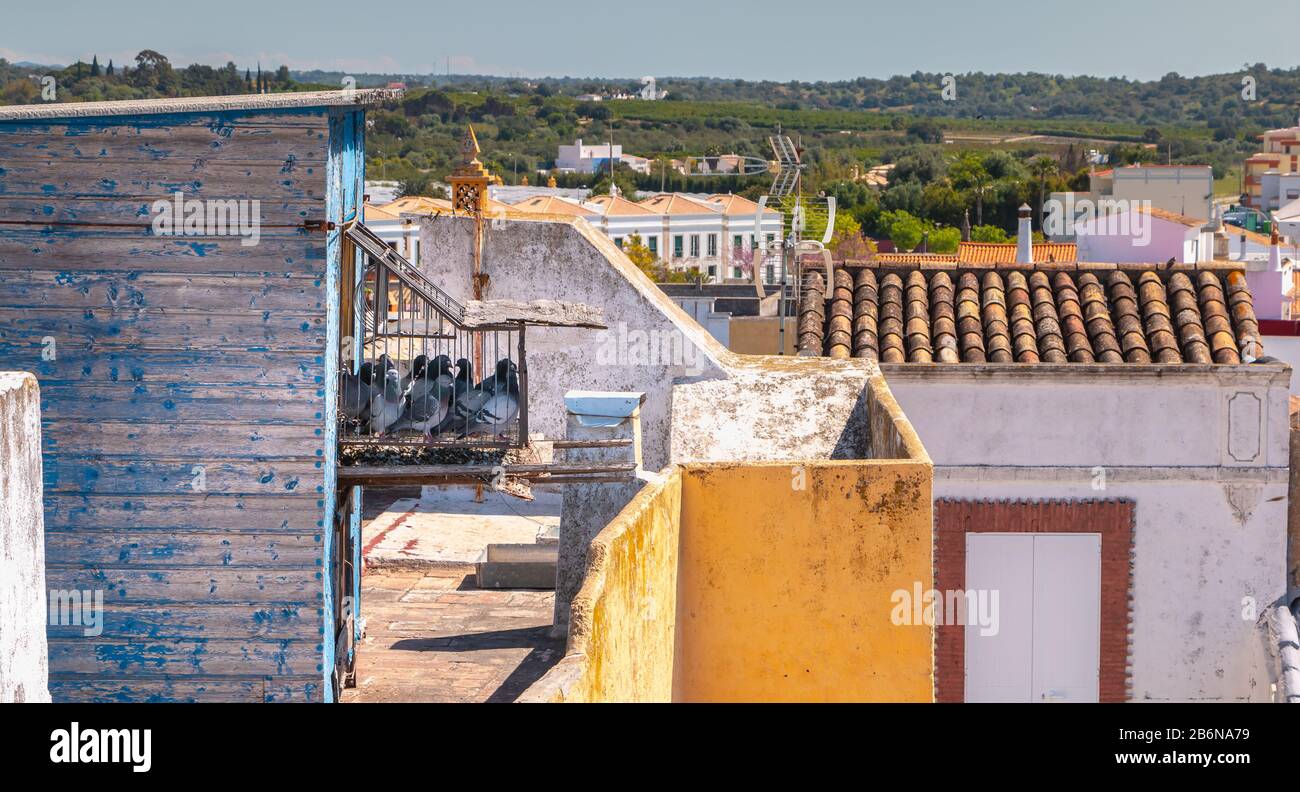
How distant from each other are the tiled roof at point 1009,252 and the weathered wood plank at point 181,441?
23.5m

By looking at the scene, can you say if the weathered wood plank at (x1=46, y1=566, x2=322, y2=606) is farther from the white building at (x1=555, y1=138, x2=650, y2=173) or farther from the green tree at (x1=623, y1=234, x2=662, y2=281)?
the white building at (x1=555, y1=138, x2=650, y2=173)

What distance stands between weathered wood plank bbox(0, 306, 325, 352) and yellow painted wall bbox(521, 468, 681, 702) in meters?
2.83

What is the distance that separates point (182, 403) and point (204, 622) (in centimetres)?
127

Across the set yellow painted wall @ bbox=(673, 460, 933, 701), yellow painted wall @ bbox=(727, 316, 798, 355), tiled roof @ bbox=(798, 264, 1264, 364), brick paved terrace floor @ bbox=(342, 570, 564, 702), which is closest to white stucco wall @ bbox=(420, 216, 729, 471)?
tiled roof @ bbox=(798, 264, 1264, 364)

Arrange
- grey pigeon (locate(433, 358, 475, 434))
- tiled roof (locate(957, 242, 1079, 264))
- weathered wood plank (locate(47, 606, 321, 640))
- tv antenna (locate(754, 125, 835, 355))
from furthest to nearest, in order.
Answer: tiled roof (locate(957, 242, 1079, 264)) → tv antenna (locate(754, 125, 835, 355)) → grey pigeon (locate(433, 358, 475, 434)) → weathered wood plank (locate(47, 606, 321, 640))

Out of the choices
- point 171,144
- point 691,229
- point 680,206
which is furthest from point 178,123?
point 691,229

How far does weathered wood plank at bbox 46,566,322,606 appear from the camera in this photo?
31.3ft

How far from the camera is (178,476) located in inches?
374

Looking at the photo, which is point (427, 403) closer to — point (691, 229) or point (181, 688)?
point (181, 688)

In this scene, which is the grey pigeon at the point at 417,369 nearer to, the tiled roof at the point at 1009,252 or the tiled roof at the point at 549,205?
the tiled roof at the point at 1009,252

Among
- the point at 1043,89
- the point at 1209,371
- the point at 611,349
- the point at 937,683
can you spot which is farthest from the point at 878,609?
the point at 1043,89

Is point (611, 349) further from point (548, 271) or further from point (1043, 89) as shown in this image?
point (1043, 89)

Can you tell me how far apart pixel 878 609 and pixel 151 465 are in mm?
4323
